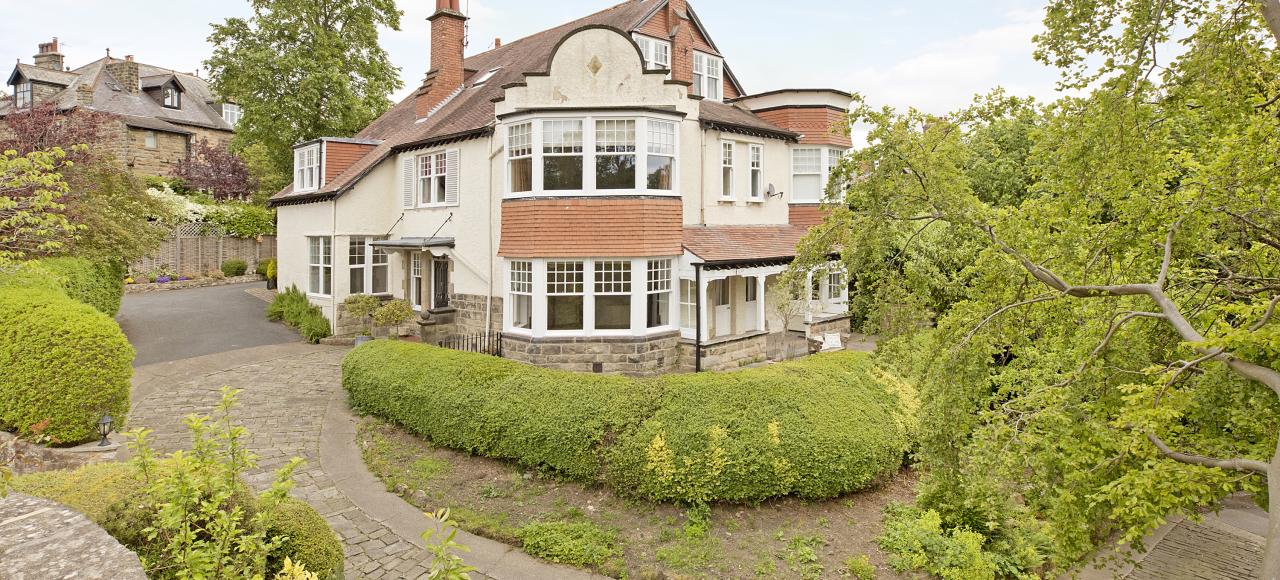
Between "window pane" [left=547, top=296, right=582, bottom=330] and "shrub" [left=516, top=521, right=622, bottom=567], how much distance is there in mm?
7133

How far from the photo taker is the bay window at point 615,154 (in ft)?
52.4

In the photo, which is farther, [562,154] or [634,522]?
[562,154]

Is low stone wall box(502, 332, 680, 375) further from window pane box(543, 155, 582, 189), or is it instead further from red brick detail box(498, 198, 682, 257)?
window pane box(543, 155, 582, 189)

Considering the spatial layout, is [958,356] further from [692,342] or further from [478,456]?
[692,342]

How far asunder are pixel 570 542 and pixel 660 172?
9.87 m

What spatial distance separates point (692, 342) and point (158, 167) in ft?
127

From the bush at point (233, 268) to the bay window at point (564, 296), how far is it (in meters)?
24.0

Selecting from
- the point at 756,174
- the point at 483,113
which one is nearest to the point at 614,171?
the point at 483,113

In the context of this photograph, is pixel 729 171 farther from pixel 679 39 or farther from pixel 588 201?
pixel 588 201

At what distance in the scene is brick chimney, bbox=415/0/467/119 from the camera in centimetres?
2355

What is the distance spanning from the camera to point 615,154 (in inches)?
629

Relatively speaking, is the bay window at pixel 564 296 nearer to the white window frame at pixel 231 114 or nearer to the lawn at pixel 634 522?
the lawn at pixel 634 522

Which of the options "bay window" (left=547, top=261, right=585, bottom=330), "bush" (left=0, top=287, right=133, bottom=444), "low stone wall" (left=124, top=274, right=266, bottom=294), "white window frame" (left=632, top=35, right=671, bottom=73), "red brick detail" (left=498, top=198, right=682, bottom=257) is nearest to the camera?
"bush" (left=0, top=287, right=133, bottom=444)

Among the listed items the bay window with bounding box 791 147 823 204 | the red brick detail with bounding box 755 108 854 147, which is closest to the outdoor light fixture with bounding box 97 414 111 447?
the bay window with bounding box 791 147 823 204
